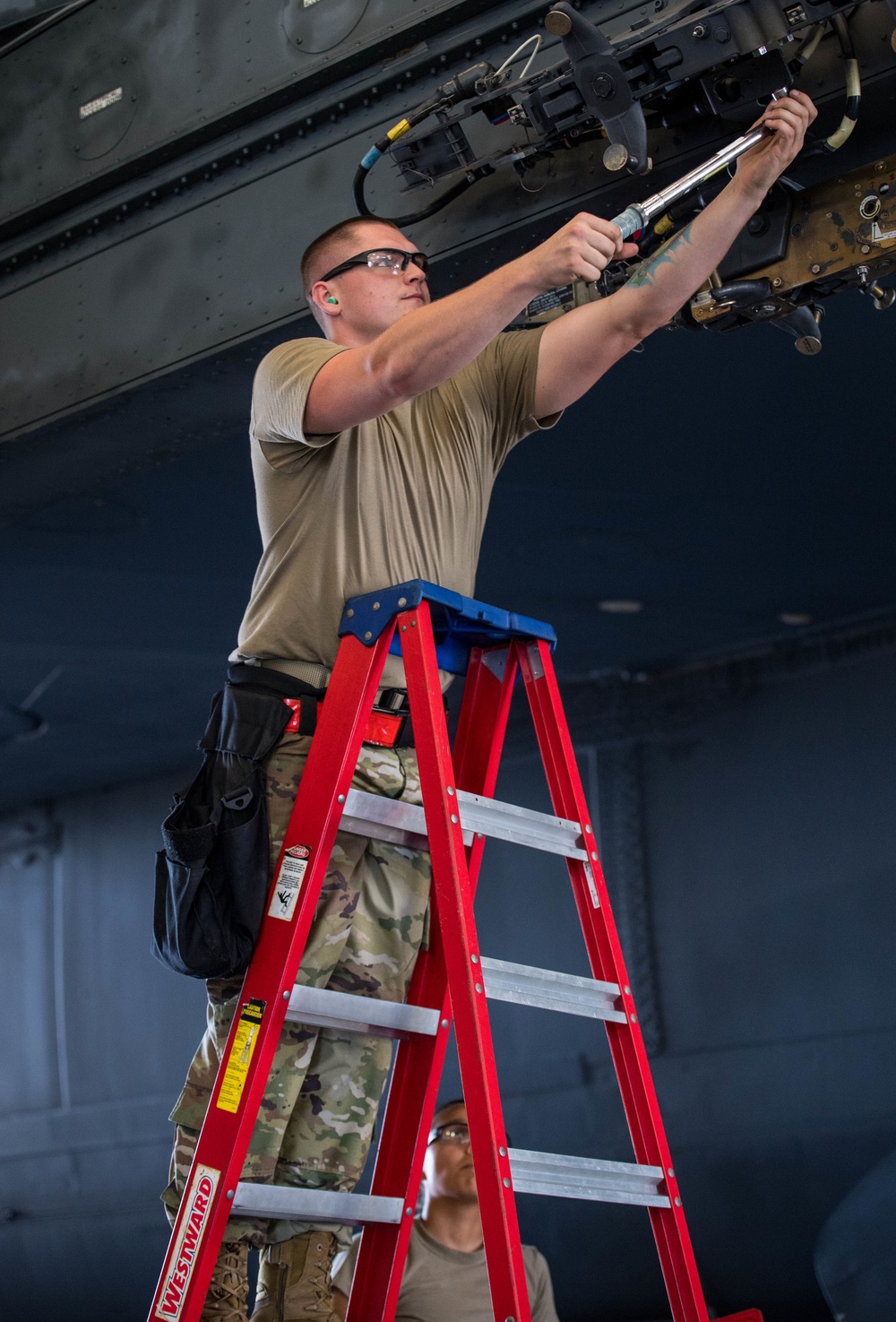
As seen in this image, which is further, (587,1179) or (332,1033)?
(332,1033)

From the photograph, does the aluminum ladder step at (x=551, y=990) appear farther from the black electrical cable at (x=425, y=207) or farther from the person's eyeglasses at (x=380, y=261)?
the black electrical cable at (x=425, y=207)

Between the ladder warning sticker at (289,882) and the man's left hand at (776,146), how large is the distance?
143 cm

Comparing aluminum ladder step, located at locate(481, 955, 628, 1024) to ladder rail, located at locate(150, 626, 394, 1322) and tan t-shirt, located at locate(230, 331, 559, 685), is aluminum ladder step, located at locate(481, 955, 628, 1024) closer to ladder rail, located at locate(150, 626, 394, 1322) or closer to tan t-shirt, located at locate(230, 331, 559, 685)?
ladder rail, located at locate(150, 626, 394, 1322)

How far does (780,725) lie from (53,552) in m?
3.35

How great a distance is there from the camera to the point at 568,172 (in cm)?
331

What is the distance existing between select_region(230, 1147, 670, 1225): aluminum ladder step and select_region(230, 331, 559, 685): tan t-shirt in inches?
36.9

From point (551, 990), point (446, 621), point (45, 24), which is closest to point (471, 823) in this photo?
point (551, 990)

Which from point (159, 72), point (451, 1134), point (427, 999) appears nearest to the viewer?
Answer: point (427, 999)

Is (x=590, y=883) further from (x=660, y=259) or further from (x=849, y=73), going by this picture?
(x=849, y=73)

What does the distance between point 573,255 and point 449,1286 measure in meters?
3.61

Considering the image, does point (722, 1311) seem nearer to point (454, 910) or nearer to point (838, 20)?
point (454, 910)

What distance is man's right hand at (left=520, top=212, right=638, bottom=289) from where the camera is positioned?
2037 mm

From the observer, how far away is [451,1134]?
4.90m

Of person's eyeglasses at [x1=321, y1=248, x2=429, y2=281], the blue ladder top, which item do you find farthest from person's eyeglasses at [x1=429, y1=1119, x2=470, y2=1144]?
person's eyeglasses at [x1=321, y1=248, x2=429, y2=281]
